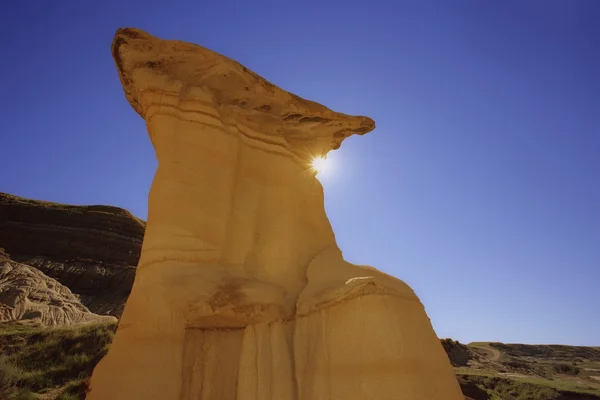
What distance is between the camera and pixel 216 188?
4391mm

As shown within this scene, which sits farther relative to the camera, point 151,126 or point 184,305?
point 151,126

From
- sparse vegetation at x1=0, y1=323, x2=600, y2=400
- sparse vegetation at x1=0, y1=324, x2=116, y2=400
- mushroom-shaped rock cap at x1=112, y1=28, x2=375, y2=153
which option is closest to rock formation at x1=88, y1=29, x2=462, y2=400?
mushroom-shaped rock cap at x1=112, y1=28, x2=375, y2=153

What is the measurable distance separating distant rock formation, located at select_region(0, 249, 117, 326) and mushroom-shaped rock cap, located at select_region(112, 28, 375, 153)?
16.0 metres

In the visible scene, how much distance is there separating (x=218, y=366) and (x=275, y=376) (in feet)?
1.97

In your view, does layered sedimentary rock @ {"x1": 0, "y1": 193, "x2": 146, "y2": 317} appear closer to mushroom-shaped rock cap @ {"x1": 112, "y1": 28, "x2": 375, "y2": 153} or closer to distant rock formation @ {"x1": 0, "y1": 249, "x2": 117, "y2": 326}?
distant rock formation @ {"x1": 0, "y1": 249, "x2": 117, "y2": 326}

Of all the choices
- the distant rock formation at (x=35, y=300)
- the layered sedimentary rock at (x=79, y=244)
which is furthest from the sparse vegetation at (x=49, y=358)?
the layered sedimentary rock at (x=79, y=244)

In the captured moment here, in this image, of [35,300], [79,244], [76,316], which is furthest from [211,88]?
[79,244]

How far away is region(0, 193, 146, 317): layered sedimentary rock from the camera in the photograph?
27938 mm

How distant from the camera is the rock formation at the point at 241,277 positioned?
323cm

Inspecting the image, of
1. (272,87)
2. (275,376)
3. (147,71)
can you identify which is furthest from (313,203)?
(147,71)

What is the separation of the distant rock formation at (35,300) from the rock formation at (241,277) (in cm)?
1611

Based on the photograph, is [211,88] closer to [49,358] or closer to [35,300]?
[49,358]

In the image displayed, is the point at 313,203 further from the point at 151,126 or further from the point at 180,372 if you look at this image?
the point at 180,372

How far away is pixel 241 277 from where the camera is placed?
398 cm
